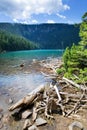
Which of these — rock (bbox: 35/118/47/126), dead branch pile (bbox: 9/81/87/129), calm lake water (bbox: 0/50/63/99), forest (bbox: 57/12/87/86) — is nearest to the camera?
rock (bbox: 35/118/47/126)

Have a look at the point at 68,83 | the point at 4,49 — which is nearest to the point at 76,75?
the point at 68,83

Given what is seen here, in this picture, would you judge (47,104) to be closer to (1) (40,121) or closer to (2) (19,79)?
(1) (40,121)

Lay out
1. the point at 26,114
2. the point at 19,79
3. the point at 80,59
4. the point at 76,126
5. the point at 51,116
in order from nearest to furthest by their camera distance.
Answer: the point at 76,126 → the point at 51,116 → the point at 26,114 → the point at 80,59 → the point at 19,79

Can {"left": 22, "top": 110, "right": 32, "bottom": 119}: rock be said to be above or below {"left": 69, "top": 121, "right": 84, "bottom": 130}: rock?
below

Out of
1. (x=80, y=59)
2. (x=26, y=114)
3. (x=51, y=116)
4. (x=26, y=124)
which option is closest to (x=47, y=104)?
(x=51, y=116)

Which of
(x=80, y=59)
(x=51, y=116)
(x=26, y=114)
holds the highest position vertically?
(x=80, y=59)

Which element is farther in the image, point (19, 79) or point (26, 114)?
point (19, 79)

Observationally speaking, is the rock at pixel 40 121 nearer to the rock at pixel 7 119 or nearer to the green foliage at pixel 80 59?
the rock at pixel 7 119

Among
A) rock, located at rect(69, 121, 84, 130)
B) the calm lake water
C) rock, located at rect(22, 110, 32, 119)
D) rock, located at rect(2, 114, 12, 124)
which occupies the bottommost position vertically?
the calm lake water

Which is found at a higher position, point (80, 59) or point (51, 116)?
point (80, 59)

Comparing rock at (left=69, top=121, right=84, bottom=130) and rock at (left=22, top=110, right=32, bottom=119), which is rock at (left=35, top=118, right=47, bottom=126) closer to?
rock at (left=22, top=110, right=32, bottom=119)

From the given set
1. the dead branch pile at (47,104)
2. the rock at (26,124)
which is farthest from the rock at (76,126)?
the rock at (26,124)

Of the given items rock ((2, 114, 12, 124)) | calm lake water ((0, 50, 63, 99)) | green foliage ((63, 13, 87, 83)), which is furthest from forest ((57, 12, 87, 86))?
rock ((2, 114, 12, 124))

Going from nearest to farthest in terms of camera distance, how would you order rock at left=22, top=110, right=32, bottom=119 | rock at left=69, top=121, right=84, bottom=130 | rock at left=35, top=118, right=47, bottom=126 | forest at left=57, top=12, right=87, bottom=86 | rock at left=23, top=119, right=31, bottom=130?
rock at left=69, top=121, right=84, bottom=130, rock at left=23, top=119, right=31, bottom=130, rock at left=35, top=118, right=47, bottom=126, rock at left=22, top=110, right=32, bottom=119, forest at left=57, top=12, right=87, bottom=86
